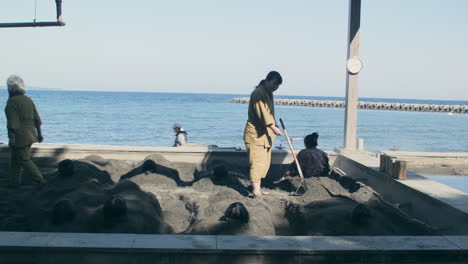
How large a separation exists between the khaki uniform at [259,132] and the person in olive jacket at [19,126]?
104 inches

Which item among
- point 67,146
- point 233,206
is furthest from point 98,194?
point 67,146

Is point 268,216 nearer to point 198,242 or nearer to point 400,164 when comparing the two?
point 198,242

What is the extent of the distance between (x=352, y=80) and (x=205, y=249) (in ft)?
20.0

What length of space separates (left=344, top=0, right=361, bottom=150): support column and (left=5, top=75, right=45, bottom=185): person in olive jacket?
5.13 metres

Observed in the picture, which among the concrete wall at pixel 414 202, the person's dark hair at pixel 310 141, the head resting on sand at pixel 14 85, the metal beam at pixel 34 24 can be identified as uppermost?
the metal beam at pixel 34 24

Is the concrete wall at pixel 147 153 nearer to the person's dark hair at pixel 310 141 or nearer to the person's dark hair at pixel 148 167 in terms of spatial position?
the person's dark hair at pixel 310 141

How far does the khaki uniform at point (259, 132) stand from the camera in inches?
230

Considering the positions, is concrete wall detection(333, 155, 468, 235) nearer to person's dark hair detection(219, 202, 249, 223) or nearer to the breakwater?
person's dark hair detection(219, 202, 249, 223)

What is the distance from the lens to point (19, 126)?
6.06 meters

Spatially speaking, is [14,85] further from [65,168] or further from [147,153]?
[147,153]

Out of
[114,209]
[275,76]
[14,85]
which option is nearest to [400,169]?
[275,76]

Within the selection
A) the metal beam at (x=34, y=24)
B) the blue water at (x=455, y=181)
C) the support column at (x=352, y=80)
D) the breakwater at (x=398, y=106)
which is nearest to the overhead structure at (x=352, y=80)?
the support column at (x=352, y=80)

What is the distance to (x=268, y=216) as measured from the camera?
4863mm

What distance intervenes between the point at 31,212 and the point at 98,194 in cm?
79
